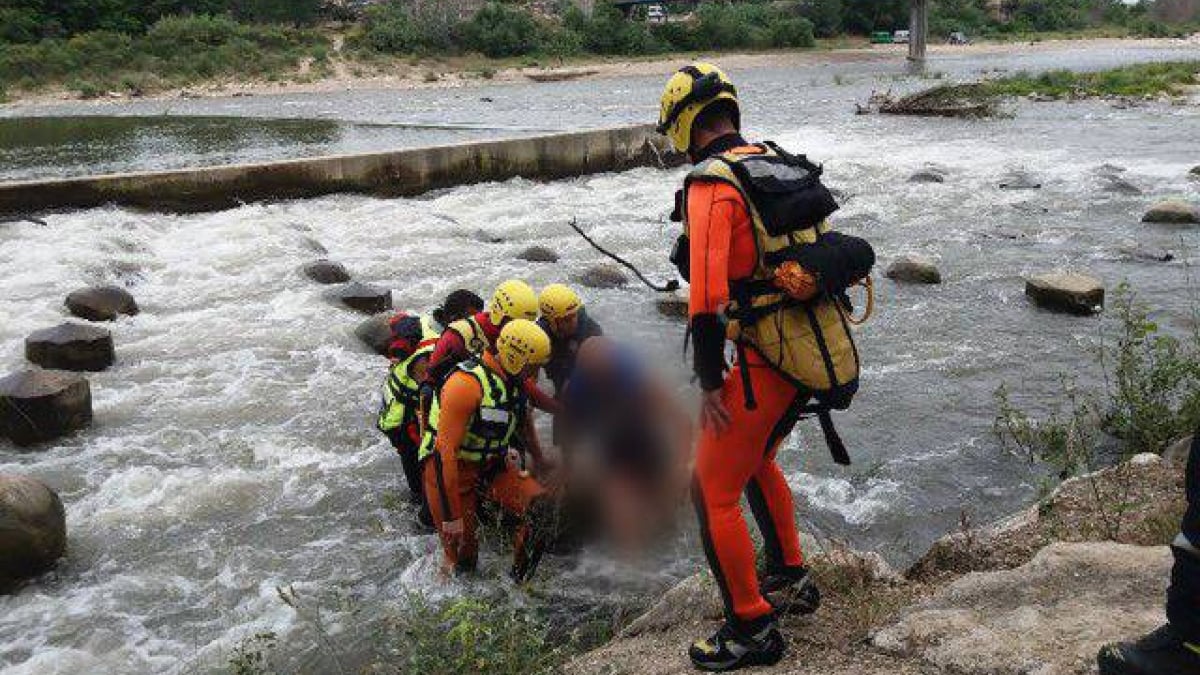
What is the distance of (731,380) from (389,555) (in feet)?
11.7

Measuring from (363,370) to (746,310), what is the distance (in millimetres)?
6945

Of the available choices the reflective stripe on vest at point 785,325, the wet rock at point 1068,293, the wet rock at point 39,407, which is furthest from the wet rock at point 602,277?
the reflective stripe on vest at point 785,325

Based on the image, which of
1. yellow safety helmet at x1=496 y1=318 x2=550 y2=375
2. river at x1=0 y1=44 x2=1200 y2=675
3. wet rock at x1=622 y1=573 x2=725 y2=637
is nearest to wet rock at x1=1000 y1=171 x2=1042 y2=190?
river at x1=0 y1=44 x2=1200 y2=675

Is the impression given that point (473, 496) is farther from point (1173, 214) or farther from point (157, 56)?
point (157, 56)

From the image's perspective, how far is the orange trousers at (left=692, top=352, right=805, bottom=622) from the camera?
3.68 m

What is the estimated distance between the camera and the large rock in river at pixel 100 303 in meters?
11.3

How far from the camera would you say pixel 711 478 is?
3.76 meters

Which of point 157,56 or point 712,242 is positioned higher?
point 157,56

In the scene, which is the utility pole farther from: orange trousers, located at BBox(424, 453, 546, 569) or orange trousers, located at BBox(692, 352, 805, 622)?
orange trousers, located at BBox(692, 352, 805, 622)

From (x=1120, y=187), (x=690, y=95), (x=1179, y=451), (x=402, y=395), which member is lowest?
(x=1179, y=451)

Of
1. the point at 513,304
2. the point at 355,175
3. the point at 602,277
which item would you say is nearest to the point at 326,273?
the point at 602,277

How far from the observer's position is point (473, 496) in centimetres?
607

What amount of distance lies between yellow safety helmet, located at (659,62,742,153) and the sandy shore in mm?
47956

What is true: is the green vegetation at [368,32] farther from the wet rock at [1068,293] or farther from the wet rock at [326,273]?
the wet rock at [1068,293]
